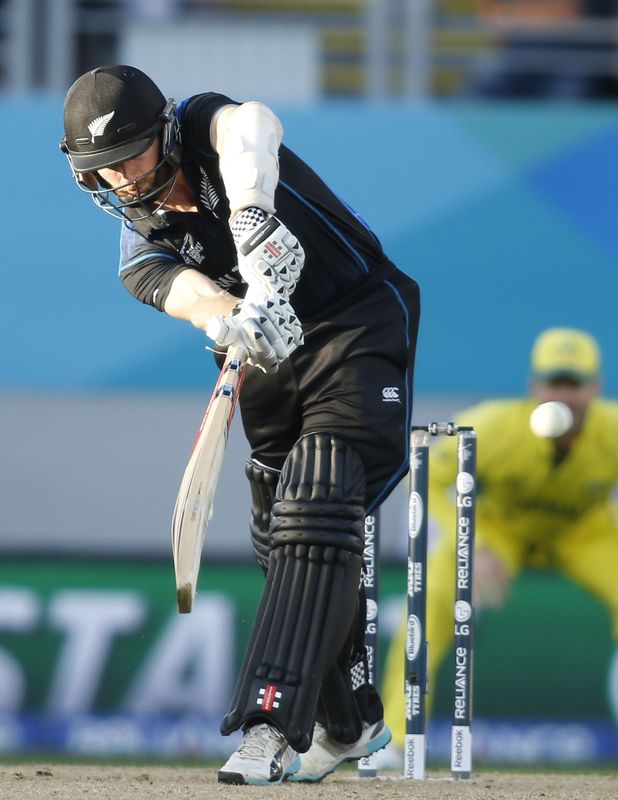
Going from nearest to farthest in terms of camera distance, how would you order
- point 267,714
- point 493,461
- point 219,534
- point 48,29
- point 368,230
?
point 267,714
point 368,230
point 493,461
point 219,534
point 48,29

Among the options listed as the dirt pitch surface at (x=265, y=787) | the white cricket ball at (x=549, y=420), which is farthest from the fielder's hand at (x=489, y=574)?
the white cricket ball at (x=549, y=420)

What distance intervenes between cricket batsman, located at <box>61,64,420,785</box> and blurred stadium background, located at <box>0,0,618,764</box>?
11.8 feet

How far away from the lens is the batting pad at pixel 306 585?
11.5 ft

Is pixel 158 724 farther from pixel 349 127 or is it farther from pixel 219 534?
pixel 349 127

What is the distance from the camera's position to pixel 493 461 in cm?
702

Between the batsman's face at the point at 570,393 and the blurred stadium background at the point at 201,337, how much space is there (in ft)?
3.39

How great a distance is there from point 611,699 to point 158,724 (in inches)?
83.4

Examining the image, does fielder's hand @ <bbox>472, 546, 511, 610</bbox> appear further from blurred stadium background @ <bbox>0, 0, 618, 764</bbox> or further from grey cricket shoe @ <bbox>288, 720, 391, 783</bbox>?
grey cricket shoe @ <bbox>288, 720, 391, 783</bbox>

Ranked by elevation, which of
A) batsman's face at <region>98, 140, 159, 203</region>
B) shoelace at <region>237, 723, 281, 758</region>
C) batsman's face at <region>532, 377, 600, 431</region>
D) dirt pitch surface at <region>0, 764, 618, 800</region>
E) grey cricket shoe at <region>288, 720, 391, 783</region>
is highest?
batsman's face at <region>98, 140, 159, 203</region>

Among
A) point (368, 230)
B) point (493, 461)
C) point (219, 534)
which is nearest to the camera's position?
point (368, 230)

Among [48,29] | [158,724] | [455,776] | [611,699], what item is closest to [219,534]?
[158,724]

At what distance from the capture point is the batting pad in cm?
350

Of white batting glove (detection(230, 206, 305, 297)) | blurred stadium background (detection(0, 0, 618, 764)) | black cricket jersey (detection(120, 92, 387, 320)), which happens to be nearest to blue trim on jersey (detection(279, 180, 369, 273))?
black cricket jersey (detection(120, 92, 387, 320))

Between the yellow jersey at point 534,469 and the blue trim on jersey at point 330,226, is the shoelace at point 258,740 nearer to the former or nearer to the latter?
the blue trim on jersey at point 330,226
